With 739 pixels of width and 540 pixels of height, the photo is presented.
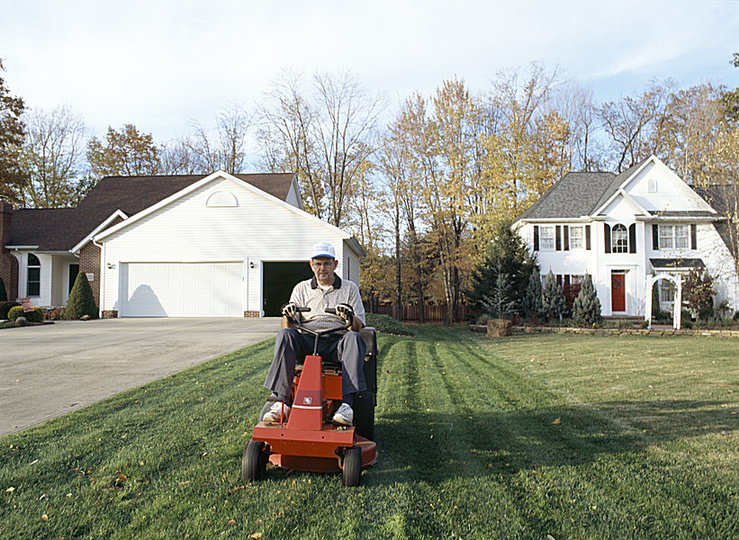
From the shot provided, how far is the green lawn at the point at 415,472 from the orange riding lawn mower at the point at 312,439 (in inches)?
4.2

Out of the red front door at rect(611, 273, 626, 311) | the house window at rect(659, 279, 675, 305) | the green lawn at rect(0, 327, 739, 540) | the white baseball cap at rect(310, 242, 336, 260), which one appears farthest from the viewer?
the red front door at rect(611, 273, 626, 311)

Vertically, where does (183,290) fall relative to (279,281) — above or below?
below

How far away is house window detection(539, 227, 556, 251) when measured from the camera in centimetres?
2422

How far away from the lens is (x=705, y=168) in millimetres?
15344

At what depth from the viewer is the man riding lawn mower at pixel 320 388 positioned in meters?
3.42

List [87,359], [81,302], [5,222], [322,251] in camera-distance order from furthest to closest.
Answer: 1. [5,222]
2. [81,302]
3. [87,359]
4. [322,251]

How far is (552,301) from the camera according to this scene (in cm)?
2059

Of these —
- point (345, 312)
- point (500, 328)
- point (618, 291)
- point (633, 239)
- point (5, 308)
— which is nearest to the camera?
point (345, 312)

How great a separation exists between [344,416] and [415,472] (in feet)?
2.40

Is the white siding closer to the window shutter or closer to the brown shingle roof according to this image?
the brown shingle roof

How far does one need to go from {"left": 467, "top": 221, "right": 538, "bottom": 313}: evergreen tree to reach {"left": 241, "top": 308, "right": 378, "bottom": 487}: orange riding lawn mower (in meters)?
17.8

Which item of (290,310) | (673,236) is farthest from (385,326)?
(673,236)

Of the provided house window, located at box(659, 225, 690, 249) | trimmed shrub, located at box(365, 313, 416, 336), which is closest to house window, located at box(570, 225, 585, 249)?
house window, located at box(659, 225, 690, 249)

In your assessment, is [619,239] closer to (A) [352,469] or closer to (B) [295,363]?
(B) [295,363]
